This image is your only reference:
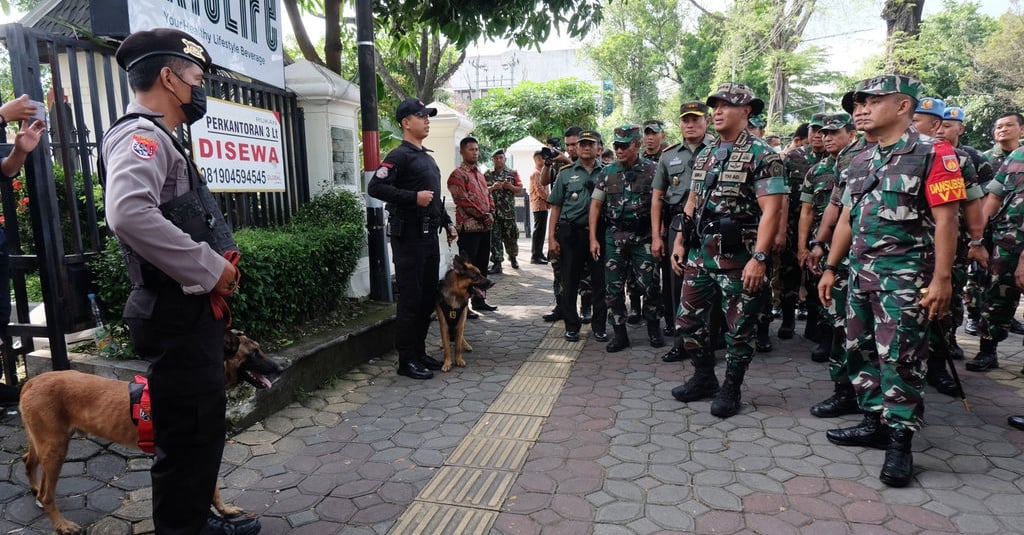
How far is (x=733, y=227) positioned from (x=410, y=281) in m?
2.48

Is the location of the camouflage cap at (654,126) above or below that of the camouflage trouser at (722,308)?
above

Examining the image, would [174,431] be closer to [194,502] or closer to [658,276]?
[194,502]

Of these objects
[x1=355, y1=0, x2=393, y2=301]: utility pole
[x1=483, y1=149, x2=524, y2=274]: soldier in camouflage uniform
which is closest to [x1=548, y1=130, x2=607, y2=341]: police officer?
[x1=355, y1=0, x2=393, y2=301]: utility pole

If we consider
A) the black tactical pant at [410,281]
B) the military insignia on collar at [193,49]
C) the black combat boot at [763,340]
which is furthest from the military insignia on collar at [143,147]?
the black combat boot at [763,340]

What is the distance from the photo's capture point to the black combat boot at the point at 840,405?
399 centimetres

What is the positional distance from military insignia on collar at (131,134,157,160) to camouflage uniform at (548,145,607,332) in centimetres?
431

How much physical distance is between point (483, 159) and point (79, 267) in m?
22.8

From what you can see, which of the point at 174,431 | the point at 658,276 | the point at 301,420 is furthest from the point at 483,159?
the point at 174,431

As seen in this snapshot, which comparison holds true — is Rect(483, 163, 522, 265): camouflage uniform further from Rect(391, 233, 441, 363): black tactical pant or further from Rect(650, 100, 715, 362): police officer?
Rect(391, 233, 441, 363): black tactical pant

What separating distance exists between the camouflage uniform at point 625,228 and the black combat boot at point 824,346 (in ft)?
4.79

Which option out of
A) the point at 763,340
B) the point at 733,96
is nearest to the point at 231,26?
the point at 733,96

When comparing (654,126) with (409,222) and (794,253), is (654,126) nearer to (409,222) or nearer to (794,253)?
(794,253)

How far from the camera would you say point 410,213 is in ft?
15.9

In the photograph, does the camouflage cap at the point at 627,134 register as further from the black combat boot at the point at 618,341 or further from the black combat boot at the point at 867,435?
the black combat boot at the point at 867,435
